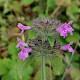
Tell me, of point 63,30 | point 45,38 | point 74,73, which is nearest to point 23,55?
point 45,38

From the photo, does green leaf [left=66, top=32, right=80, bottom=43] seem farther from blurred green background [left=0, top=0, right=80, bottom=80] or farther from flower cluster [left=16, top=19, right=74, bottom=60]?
flower cluster [left=16, top=19, right=74, bottom=60]

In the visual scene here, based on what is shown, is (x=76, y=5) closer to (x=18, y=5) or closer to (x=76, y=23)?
(x=76, y=23)

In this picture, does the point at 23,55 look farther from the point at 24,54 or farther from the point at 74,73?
the point at 74,73

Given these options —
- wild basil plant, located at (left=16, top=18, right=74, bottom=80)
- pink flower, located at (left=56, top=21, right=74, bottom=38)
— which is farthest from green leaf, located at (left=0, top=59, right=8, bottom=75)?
pink flower, located at (left=56, top=21, right=74, bottom=38)

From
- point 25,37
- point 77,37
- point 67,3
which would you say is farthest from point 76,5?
point 25,37

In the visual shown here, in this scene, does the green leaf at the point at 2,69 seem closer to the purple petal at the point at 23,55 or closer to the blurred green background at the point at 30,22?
the blurred green background at the point at 30,22

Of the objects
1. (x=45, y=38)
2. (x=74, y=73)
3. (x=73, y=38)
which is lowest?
(x=74, y=73)

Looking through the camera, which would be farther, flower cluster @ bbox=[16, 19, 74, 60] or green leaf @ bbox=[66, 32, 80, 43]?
green leaf @ bbox=[66, 32, 80, 43]

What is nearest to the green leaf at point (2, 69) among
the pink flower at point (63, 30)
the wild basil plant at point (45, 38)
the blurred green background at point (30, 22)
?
the blurred green background at point (30, 22)
